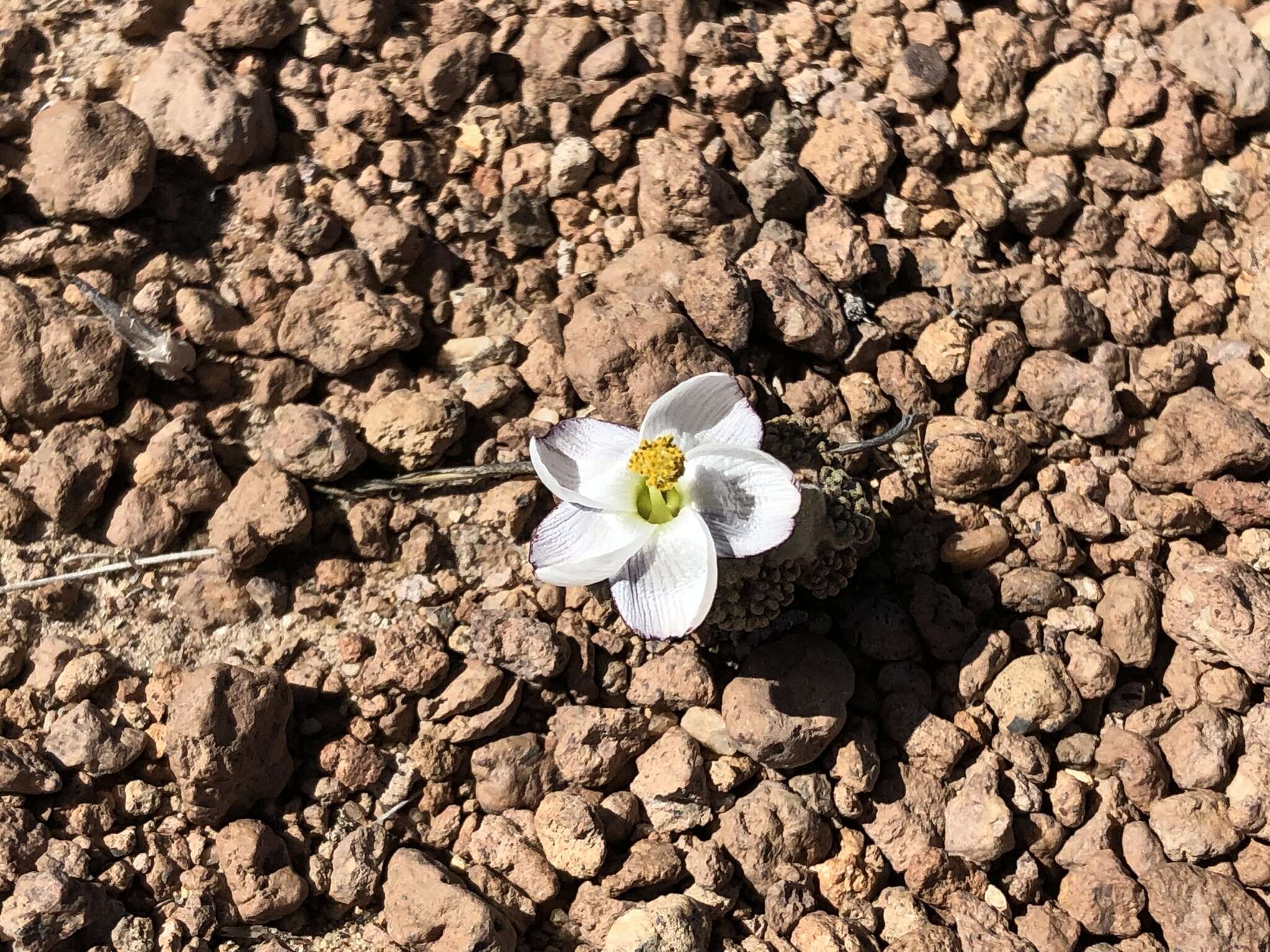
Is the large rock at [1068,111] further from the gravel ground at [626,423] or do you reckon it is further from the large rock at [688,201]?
the large rock at [688,201]

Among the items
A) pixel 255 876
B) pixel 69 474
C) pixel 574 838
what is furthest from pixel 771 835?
pixel 69 474

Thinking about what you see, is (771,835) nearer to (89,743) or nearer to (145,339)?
(89,743)

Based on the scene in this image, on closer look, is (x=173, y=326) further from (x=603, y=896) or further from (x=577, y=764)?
(x=603, y=896)

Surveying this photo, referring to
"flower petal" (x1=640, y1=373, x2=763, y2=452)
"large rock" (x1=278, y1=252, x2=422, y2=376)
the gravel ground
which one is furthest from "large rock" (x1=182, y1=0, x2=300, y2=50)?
"flower petal" (x1=640, y1=373, x2=763, y2=452)

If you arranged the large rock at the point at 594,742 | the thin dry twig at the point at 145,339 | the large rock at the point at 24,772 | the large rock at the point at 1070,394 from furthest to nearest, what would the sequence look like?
the large rock at the point at 1070,394 < the thin dry twig at the point at 145,339 < the large rock at the point at 594,742 < the large rock at the point at 24,772

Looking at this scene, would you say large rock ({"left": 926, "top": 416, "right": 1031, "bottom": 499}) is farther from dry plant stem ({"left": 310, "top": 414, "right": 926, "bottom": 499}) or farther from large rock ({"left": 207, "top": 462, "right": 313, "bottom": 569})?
large rock ({"left": 207, "top": 462, "right": 313, "bottom": 569})

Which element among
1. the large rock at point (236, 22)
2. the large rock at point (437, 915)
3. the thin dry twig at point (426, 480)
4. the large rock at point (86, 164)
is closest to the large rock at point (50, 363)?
the large rock at point (86, 164)
